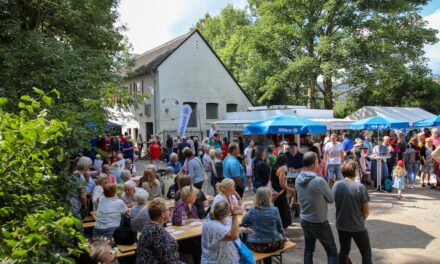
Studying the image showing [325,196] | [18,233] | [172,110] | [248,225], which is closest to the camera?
[18,233]

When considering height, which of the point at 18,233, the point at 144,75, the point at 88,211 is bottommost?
the point at 88,211

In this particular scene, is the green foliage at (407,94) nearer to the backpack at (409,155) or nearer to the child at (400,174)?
the backpack at (409,155)

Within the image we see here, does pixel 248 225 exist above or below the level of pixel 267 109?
below

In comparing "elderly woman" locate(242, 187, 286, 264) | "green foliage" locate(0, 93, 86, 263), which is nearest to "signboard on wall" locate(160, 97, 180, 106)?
"elderly woman" locate(242, 187, 286, 264)

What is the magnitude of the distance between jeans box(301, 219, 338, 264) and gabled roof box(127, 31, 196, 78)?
20.1 meters

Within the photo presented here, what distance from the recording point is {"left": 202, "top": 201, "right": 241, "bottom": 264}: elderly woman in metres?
3.88

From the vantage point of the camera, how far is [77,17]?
13.8 m

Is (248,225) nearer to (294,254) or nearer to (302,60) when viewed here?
(294,254)

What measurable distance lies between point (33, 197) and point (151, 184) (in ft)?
16.3

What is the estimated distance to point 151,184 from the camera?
276 inches

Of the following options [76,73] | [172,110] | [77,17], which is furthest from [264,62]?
[76,73]

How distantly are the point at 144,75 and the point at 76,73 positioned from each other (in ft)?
50.1

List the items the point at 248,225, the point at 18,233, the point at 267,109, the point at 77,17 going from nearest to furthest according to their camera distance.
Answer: the point at 18,233, the point at 248,225, the point at 77,17, the point at 267,109

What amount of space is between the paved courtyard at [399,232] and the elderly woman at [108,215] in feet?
9.14
